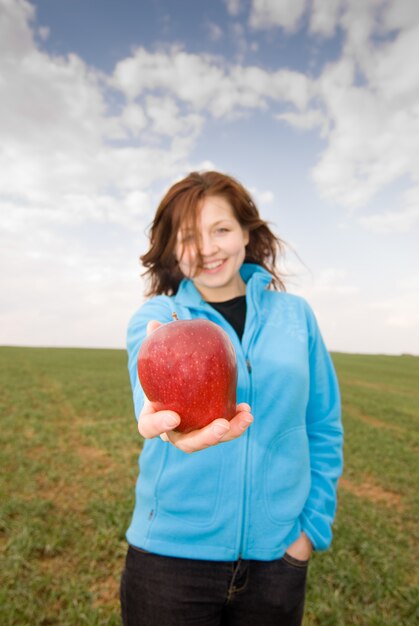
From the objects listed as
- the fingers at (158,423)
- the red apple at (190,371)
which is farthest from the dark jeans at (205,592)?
the fingers at (158,423)

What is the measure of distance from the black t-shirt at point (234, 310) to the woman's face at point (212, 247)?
0.53 feet

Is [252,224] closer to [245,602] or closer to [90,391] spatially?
[245,602]

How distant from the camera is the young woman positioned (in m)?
1.82

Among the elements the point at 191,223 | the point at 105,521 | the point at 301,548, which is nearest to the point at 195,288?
the point at 191,223

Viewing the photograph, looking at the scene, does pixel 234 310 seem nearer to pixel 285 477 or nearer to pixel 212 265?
pixel 212 265

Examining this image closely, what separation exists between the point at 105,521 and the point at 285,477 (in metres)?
4.41

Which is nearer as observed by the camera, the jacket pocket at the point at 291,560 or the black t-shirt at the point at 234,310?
the jacket pocket at the point at 291,560

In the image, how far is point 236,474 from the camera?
1891 millimetres

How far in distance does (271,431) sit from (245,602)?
2.44 ft

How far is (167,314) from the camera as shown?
6.89 ft

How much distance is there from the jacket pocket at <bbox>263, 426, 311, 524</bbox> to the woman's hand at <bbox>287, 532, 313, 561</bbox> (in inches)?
4.7

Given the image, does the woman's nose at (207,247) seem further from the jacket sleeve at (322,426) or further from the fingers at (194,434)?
the fingers at (194,434)

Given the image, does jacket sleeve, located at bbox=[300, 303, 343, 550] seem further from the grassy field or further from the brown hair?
the grassy field

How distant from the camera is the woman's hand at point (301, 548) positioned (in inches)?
77.1
